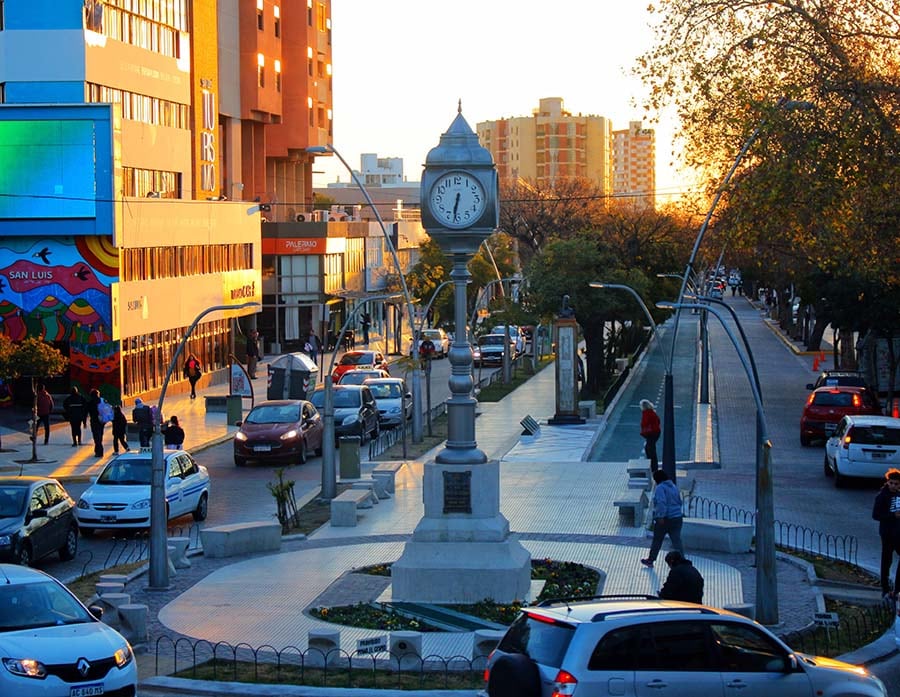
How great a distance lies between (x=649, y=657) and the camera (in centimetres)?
1144

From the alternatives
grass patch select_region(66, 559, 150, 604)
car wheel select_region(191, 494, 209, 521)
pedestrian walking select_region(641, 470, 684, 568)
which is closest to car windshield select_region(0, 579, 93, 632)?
grass patch select_region(66, 559, 150, 604)

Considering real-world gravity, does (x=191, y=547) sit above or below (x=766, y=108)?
below

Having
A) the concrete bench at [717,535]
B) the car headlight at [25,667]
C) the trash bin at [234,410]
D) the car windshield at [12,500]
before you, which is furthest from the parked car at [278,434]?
the car headlight at [25,667]

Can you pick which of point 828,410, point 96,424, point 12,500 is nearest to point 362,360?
point 96,424

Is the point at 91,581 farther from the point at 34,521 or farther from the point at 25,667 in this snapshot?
the point at 25,667

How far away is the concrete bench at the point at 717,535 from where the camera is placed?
2214 centimetres

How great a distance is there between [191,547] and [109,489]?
7.64ft

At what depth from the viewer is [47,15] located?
47.8 meters

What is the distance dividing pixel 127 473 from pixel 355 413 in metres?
13.9

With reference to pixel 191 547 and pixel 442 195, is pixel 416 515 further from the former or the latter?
pixel 442 195

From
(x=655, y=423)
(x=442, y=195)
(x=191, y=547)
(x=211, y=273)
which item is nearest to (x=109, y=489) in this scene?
(x=191, y=547)

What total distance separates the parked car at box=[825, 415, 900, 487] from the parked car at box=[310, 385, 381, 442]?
45.2 ft

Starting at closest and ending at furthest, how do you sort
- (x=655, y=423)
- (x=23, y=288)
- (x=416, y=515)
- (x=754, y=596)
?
(x=754, y=596), (x=416, y=515), (x=655, y=423), (x=23, y=288)

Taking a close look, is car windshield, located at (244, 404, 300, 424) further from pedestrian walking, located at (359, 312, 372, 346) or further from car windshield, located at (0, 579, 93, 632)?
pedestrian walking, located at (359, 312, 372, 346)
